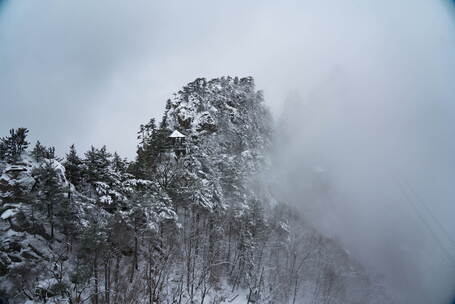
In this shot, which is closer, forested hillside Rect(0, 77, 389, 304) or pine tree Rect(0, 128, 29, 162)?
forested hillside Rect(0, 77, 389, 304)

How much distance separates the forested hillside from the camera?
1392cm

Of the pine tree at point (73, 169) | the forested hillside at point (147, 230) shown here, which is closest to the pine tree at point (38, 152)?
the forested hillside at point (147, 230)

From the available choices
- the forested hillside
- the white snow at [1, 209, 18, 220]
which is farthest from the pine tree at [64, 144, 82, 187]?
the white snow at [1, 209, 18, 220]

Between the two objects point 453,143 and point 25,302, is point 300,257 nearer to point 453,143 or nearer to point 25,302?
point 25,302

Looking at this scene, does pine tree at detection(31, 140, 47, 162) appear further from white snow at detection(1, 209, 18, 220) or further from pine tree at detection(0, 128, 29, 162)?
white snow at detection(1, 209, 18, 220)

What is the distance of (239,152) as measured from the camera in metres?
45.2

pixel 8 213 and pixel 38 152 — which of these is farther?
pixel 38 152

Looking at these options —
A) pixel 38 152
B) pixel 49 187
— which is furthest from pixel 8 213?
pixel 38 152

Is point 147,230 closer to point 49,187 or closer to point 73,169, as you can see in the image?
point 49,187

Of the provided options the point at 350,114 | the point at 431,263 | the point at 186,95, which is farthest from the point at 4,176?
the point at 350,114

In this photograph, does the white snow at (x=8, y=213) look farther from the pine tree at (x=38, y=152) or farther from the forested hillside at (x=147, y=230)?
the pine tree at (x=38, y=152)

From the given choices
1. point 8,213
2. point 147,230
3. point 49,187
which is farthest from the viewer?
point 49,187

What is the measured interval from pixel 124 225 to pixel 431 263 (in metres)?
92.8

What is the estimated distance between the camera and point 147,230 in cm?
1800
